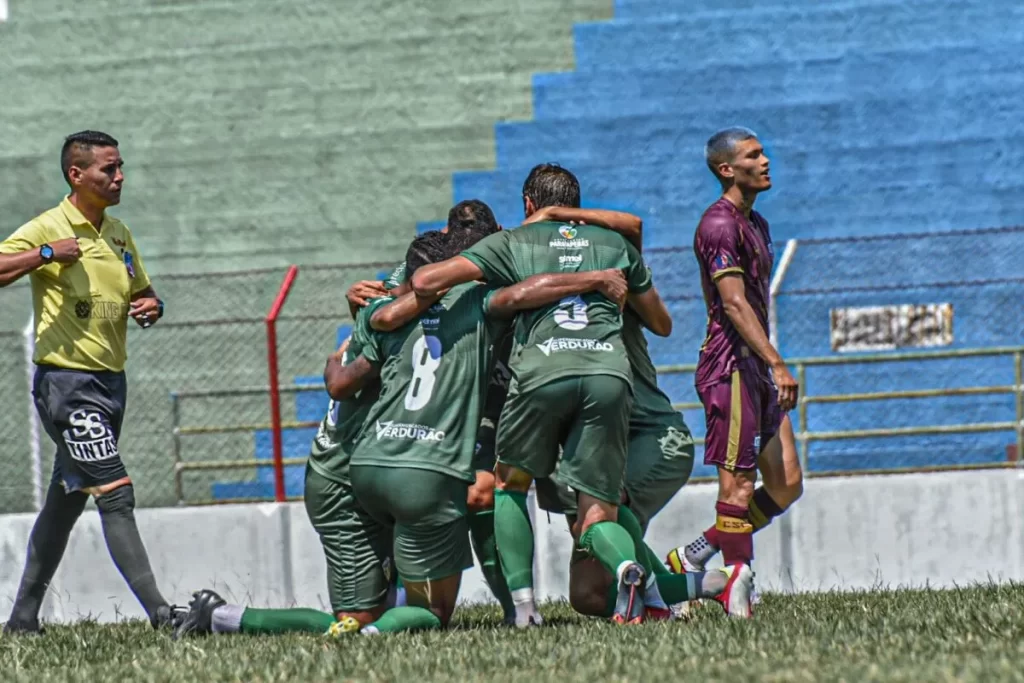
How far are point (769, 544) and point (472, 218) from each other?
11.7 ft

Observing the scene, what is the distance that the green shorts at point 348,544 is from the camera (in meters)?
5.66

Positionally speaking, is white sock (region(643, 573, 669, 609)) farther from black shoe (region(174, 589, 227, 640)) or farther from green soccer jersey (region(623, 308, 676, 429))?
black shoe (region(174, 589, 227, 640))

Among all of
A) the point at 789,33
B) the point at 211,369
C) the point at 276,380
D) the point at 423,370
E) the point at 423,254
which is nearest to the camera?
the point at 423,370

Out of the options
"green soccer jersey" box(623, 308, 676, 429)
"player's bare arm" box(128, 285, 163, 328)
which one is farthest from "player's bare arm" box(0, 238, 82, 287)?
"green soccer jersey" box(623, 308, 676, 429)

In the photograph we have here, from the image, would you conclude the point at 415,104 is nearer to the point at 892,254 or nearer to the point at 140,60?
the point at 140,60

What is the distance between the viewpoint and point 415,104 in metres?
11.9

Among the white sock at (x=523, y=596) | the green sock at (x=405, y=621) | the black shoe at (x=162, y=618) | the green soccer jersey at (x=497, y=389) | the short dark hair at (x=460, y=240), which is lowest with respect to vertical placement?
the black shoe at (x=162, y=618)

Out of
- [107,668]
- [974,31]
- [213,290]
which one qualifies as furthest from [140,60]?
[107,668]

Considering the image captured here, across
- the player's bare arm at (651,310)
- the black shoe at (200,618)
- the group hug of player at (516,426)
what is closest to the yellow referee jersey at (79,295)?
the group hug of player at (516,426)

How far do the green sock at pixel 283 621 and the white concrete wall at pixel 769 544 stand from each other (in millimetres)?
3020

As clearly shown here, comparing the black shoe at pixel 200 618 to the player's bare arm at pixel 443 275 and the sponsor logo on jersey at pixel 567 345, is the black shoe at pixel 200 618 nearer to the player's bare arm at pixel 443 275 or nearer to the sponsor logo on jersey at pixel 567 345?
the player's bare arm at pixel 443 275

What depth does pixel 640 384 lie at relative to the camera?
5938 millimetres

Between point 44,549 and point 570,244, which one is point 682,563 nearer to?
point 570,244

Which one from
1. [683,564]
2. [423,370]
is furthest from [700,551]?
[423,370]
